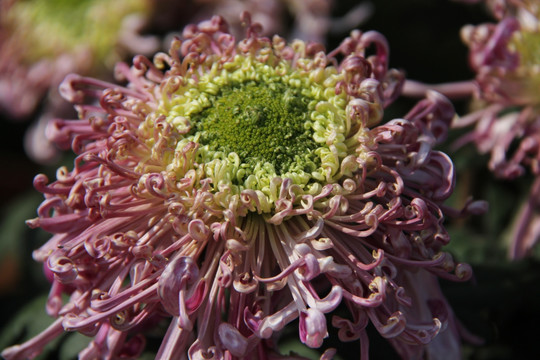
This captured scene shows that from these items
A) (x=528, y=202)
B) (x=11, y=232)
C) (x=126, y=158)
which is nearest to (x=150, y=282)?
(x=126, y=158)

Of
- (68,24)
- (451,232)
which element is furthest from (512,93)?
(68,24)

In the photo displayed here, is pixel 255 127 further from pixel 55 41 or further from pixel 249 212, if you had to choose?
pixel 55 41

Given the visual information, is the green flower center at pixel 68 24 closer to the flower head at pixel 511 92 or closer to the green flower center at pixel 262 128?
the green flower center at pixel 262 128

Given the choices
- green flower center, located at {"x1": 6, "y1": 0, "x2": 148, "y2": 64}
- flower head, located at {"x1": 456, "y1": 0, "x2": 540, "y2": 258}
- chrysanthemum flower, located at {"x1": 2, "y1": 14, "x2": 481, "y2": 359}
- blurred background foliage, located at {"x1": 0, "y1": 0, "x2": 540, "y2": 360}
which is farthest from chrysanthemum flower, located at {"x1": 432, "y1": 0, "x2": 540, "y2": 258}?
green flower center, located at {"x1": 6, "y1": 0, "x2": 148, "y2": 64}

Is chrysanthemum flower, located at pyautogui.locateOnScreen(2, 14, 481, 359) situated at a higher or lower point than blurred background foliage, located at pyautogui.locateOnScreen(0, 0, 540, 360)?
higher

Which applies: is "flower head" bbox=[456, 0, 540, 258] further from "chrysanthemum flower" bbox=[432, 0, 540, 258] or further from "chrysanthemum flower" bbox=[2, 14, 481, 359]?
"chrysanthemum flower" bbox=[2, 14, 481, 359]

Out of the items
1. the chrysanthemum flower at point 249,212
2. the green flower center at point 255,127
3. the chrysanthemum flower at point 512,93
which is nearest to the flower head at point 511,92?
the chrysanthemum flower at point 512,93

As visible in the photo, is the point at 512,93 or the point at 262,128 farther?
the point at 512,93

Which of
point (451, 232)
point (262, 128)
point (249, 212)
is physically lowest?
point (451, 232)
